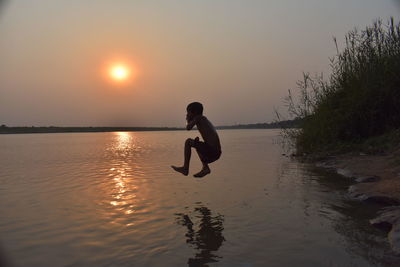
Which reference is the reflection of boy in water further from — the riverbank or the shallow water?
the riverbank

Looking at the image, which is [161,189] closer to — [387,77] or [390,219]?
[390,219]

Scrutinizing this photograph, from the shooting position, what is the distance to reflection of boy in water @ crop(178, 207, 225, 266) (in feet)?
15.4

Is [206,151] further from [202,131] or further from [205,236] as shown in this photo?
[205,236]

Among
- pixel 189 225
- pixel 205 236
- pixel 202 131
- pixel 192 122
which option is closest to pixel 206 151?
pixel 202 131

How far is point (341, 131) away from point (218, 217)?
12891 millimetres

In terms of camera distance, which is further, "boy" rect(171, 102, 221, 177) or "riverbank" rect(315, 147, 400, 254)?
"boy" rect(171, 102, 221, 177)

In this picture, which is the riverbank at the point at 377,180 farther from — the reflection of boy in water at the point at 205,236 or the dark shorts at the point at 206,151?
the dark shorts at the point at 206,151

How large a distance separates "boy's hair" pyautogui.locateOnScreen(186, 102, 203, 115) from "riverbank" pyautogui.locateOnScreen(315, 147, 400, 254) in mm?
4065

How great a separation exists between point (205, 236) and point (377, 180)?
6617 millimetres

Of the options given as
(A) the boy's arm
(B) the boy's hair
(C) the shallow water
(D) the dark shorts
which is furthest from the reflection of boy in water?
(B) the boy's hair

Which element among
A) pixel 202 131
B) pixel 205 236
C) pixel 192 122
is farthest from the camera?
pixel 202 131

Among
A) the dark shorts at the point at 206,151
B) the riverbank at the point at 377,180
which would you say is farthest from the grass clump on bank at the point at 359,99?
the dark shorts at the point at 206,151

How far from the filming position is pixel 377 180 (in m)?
9.72

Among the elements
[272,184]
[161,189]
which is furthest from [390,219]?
[161,189]
